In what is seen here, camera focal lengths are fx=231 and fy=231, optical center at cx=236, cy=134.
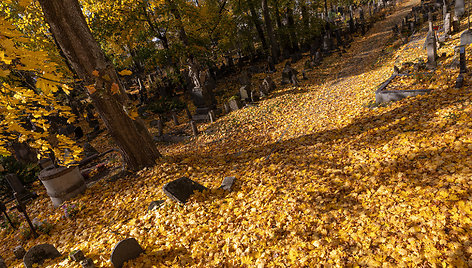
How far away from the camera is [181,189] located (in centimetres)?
501

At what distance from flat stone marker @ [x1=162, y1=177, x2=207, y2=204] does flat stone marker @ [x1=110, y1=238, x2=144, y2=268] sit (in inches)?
49.3

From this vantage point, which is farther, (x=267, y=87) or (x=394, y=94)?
(x=267, y=87)

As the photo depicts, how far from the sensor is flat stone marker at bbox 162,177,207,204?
4852mm

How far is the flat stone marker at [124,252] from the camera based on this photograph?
3.49m

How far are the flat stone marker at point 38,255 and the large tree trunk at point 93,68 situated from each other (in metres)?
2.76

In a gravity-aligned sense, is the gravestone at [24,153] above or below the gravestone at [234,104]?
above

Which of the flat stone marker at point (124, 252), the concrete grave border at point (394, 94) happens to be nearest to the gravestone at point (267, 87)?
the concrete grave border at point (394, 94)

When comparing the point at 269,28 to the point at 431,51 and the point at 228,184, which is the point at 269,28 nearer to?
the point at 431,51

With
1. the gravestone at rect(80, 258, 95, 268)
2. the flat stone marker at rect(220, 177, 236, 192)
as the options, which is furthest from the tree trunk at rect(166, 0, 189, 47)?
the gravestone at rect(80, 258, 95, 268)

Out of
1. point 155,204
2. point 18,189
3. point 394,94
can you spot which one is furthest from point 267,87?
point 18,189

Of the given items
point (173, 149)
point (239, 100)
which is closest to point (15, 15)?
point (173, 149)

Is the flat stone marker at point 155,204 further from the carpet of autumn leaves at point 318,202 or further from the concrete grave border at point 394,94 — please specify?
the concrete grave border at point 394,94

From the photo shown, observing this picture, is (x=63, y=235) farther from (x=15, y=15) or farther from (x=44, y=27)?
(x=15, y=15)

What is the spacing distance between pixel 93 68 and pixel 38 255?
3.85 metres
